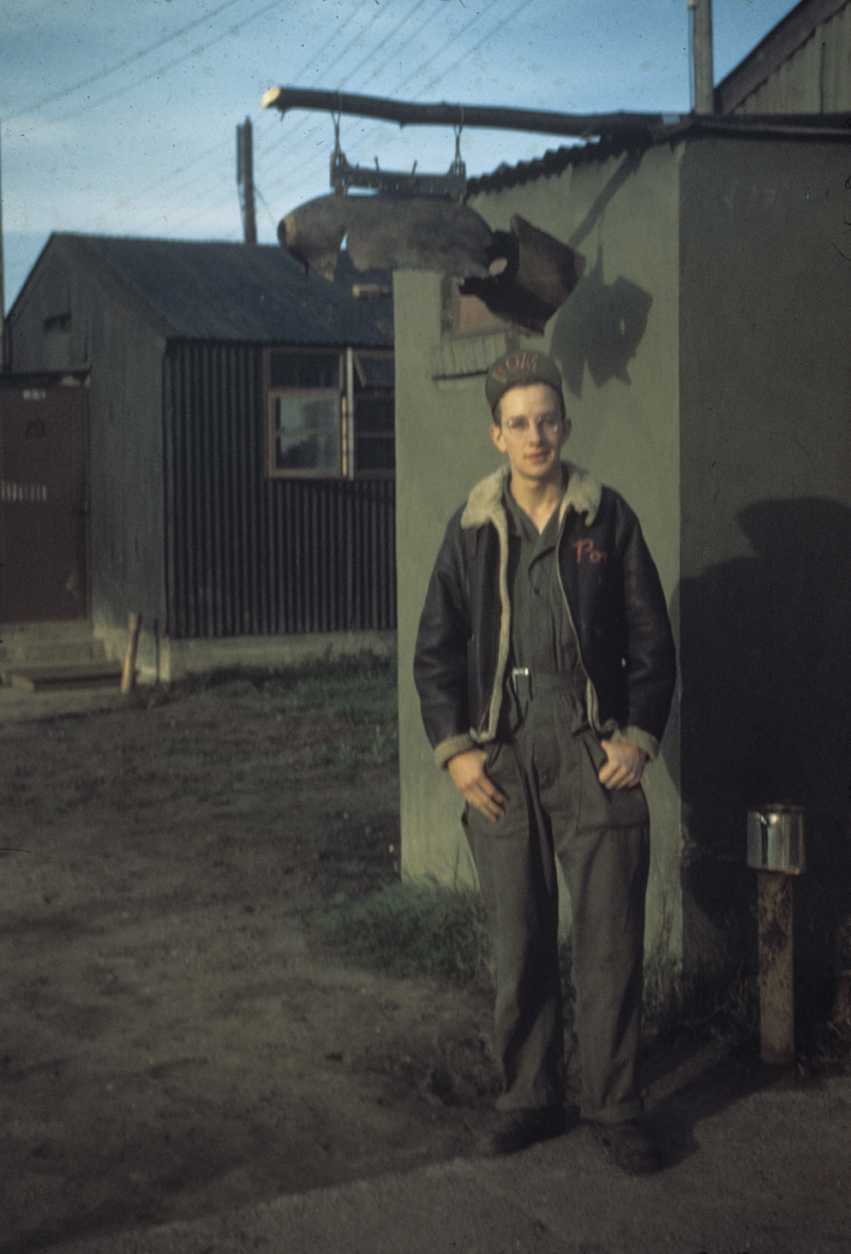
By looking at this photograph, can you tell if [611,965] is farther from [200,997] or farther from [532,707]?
[200,997]

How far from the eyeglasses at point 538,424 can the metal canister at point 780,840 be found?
142cm

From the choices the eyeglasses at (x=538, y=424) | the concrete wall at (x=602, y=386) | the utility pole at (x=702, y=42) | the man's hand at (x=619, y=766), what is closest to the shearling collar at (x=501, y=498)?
the eyeglasses at (x=538, y=424)

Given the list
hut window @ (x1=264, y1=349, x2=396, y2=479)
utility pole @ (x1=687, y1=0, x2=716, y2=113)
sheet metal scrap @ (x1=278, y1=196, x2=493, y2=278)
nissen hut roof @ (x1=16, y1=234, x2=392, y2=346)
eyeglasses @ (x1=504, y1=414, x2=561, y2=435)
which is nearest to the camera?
eyeglasses @ (x1=504, y1=414, x2=561, y2=435)

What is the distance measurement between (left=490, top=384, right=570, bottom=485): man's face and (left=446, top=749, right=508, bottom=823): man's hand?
81 cm

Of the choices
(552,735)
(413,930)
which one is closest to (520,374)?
(552,735)

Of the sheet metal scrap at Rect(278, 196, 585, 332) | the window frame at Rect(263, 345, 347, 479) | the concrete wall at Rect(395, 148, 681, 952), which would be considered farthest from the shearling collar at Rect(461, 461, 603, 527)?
the window frame at Rect(263, 345, 347, 479)

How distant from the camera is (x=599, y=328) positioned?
523 centimetres

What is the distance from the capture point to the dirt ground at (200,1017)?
3.86 metres

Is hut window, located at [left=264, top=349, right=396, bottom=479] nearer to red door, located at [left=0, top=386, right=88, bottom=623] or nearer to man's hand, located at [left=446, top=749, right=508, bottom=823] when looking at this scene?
red door, located at [left=0, top=386, right=88, bottom=623]

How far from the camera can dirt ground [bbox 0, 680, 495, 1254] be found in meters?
3.86

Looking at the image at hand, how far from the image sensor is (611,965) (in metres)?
3.79

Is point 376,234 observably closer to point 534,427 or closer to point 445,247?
point 445,247

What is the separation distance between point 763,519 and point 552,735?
1.63 meters

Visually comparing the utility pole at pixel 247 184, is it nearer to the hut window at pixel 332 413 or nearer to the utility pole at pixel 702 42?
the hut window at pixel 332 413
